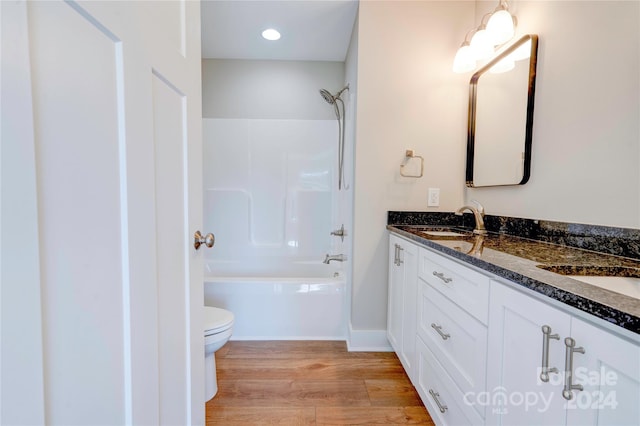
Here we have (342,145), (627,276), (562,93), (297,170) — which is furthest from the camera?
(297,170)

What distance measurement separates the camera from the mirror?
1.46 m

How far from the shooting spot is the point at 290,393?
155 cm

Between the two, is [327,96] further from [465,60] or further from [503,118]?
[503,118]

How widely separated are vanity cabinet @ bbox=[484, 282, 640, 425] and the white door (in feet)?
2.98

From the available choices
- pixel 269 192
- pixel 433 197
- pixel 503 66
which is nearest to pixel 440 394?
pixel 433 197

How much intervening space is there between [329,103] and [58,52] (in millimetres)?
2533

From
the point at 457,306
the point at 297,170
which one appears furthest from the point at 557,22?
the point at 297,170

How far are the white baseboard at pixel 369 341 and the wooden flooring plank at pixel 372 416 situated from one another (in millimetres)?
546

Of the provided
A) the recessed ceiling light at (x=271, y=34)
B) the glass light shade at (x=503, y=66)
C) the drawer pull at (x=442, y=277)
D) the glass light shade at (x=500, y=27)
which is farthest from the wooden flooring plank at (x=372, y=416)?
the recessed ceiling light at (x=271, y=34)

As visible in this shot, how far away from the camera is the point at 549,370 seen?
649 millimetres

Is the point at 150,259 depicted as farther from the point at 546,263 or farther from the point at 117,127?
the point at 546,263

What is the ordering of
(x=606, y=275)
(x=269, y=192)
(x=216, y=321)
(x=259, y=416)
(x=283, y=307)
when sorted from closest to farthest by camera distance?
(x=606, y=275)
(x=259, y=416)
(x=216, y=321)
(x=283, y=307)
(x=269, y=192)

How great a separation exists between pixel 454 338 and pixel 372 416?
67cm

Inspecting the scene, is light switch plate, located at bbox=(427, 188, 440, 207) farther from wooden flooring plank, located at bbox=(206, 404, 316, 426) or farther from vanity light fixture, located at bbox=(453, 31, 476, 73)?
wooden flooring plank, located at bbox=(206, 404, 316, 426)
